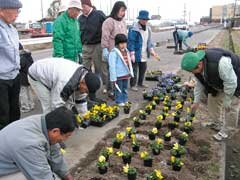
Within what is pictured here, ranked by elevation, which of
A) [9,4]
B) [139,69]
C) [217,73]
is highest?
[9,4]

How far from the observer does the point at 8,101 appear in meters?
3.53

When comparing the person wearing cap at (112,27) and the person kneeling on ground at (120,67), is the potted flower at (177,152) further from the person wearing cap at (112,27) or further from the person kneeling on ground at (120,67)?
the person wearing cap at (112,27)

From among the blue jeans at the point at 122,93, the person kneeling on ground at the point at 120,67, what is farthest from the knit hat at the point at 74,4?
the blue jeans at the point at 122,93

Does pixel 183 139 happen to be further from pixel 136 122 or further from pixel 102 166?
pixel 102 166

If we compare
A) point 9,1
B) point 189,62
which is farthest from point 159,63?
point 9,1

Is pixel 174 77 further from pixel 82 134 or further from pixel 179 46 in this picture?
pixel 179 46

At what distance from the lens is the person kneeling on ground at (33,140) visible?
7.00 feet

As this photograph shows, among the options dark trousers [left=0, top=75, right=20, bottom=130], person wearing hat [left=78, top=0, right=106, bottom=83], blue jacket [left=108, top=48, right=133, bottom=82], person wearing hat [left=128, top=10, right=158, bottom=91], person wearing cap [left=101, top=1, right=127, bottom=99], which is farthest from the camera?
person wearing hat [left=128, top=10, right=158, bottom=91]

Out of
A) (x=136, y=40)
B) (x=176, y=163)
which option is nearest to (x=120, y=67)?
(x=136, y=40)

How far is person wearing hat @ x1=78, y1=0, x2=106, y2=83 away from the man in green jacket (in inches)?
38.1

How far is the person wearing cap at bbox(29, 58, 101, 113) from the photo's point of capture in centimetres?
315

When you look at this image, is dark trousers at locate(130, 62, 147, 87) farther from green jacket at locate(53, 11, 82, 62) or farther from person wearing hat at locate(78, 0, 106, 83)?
green jacket at locate(53, 11, 82, 62)

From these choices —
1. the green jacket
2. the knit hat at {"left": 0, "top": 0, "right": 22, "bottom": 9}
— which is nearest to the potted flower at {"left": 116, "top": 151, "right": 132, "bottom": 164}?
the knit hat at {"left": 0, "top": 0, "right": 22, "bottom": 9}

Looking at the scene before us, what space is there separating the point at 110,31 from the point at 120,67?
2.42 feet
